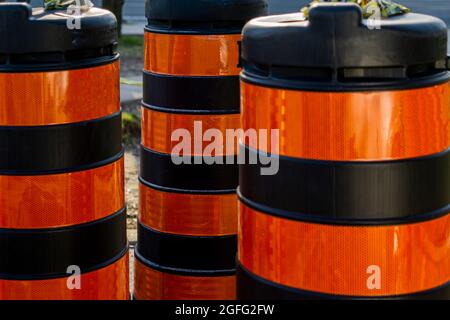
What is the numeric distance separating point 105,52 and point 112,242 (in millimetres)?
767

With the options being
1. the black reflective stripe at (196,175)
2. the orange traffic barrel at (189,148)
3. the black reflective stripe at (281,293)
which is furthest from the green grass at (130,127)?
the black reflective stripe at (281,293)

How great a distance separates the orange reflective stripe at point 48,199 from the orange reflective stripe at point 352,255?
83cm

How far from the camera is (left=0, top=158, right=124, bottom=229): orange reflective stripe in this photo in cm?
351

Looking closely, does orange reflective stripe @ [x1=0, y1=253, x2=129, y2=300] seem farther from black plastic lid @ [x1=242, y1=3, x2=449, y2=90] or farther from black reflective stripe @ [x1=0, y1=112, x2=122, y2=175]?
black plastic lid @ [x1=242, y1=3, x2=449, y2=90]

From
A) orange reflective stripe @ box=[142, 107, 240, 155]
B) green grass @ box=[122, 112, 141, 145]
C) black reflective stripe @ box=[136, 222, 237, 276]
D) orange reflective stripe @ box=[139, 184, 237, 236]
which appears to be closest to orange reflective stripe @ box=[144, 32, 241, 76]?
orange reflective stripe @ box=[142, 107, 240, 155]

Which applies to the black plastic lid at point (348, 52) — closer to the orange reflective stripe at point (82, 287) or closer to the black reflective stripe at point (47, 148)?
the black reflective stripe at point (47, 148)

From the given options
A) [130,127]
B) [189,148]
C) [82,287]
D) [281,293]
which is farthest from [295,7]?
[281,293]

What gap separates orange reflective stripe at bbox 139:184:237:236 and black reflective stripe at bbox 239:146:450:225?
199cm

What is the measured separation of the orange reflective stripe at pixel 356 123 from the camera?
9.45ft

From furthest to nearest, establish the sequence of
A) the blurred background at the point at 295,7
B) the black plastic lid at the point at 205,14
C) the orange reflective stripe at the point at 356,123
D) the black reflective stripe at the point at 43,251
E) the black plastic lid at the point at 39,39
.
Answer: the blurred background at the point at 295,7 → the black plastic lid at the point at 205,14 → the black reflective stripe at the point at 43,251 → the black plastic lid at the point at 39,39 → the orange reflective stripe at the point at 356,123

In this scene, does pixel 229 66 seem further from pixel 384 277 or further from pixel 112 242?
pixel 384 277

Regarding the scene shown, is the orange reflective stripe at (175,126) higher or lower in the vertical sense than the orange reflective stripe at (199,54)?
lower
